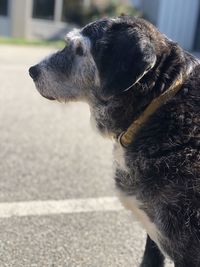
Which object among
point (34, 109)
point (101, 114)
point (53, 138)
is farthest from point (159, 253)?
point (34, 109)

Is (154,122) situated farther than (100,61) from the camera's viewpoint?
No

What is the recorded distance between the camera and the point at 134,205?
2.93 metres

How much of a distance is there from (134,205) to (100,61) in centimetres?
82

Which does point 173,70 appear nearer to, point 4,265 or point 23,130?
point 4,265

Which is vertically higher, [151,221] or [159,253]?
[151,221]

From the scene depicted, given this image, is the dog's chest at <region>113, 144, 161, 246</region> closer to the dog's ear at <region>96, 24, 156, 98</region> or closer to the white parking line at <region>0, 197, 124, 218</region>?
the dog's ear at <region>96, 24, 156, 98</region>

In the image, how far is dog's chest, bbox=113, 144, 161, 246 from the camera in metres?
2.87

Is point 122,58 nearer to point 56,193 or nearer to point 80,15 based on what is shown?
point 56,193

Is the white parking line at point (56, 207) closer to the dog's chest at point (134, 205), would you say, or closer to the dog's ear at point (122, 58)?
the dog's chest at point (134, 205)

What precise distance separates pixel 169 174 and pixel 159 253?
695mm

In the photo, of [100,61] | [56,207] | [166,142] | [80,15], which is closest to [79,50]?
[100,61]

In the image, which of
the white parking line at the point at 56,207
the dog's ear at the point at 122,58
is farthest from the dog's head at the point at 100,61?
the white parking line at the point at 56,207

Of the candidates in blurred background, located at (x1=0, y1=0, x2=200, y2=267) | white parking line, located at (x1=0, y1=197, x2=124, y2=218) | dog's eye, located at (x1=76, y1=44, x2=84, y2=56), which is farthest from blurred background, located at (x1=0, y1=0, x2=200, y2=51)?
dog's eye, located at (x1=76, y1=44, x2=84, y2=56)

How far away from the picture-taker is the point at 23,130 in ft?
20.8
